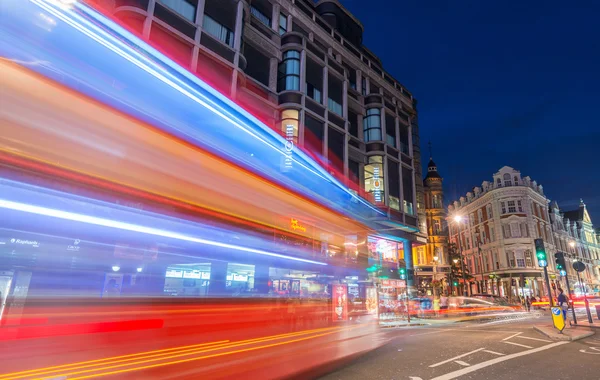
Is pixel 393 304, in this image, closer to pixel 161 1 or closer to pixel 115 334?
pixel 115 334

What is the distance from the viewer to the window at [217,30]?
2292 cm

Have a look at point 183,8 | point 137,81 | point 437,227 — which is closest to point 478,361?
point 137,81

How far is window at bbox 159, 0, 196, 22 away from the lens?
20.8m

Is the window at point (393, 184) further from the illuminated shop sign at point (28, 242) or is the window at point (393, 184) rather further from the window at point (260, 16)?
the illuminated shop sign at point (28, 242)

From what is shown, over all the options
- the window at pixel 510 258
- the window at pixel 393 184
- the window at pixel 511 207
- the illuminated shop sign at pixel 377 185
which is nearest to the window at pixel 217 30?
the illuminated shop sign at pixel 377 185

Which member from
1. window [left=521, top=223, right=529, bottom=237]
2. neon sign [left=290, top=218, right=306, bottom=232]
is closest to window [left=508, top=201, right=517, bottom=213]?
window [left=521, top=223, right=529, bottom=237]

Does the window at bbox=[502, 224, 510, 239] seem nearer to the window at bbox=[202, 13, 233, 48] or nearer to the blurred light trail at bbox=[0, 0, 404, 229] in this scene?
the window at bbox=[202, 13, 233, 48]

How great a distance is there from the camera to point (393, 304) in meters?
27.2

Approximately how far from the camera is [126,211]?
6.76 metres

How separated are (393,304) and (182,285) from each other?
75.3 feet

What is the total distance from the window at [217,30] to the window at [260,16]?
5.17 meters

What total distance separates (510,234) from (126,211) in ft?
209

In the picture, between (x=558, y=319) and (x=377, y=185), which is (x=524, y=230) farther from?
(x=558, y=319)

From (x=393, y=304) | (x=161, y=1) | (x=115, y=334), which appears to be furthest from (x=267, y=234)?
(x=393, y=304)
